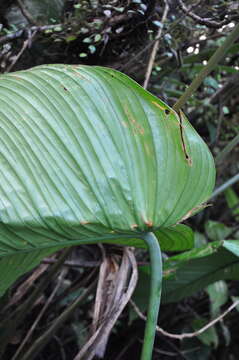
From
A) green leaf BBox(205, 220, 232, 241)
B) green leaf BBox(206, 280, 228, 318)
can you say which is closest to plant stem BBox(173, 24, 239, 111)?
green leaf BBox(206, 280, 228, 318)

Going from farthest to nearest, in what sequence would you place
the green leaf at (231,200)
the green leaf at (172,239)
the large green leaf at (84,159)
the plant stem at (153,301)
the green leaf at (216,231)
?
1. the green leaf at (231,200)
2. the green leaf at (216,231)
3. the green leaf at (172,239)
4. the plant stem at (153,301)
5. the large green leaf at (84,159)

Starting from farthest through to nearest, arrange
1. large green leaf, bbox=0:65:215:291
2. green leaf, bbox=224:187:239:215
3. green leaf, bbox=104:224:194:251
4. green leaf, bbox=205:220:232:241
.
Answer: green leaf, bbox=224:187:239:215 → green leaf, bbox=205:220:232:241 → green leaf, bbox=104:224:194:251 → large green leaf, bbox=0:65:215:291

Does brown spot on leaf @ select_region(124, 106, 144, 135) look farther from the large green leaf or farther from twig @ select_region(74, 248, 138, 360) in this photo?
twig @ select_region(74, 248, 138, 360)

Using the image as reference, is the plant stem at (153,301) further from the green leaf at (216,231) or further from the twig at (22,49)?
the green leaf at (216,231)

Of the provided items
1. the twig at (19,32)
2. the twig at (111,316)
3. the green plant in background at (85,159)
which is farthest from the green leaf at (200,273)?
the twig at (19,32)

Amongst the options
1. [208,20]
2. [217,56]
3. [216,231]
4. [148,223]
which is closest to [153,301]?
[148,223]

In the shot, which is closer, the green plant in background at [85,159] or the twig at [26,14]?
the green plant in background at [85,159]

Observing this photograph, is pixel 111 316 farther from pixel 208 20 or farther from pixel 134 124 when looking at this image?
pixel 208 20

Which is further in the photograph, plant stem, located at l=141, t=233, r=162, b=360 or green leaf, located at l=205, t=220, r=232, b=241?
green leaf, located at l=205, t=220, r=232, b=241

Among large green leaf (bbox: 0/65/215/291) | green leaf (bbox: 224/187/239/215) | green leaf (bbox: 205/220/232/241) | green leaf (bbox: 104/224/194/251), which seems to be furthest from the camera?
green leaf (bbox: 224/187/239/215)
